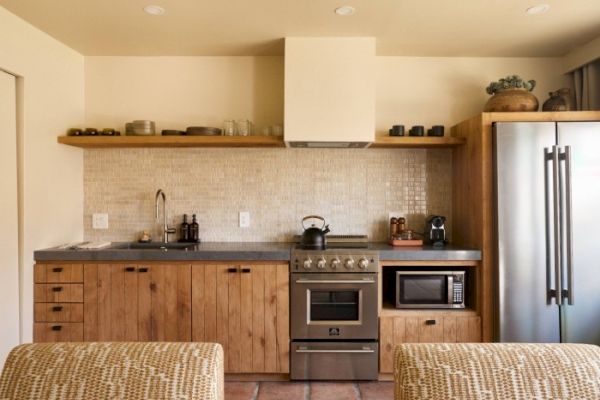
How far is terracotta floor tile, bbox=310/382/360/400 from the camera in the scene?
253 centimetres

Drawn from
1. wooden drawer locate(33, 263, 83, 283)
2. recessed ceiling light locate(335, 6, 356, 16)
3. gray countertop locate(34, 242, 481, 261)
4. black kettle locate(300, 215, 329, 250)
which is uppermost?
recessed ceiling light locate(335, 6, 356, 16)

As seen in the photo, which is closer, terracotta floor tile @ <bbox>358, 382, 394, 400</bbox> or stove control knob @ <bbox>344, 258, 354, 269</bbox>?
terracotta floor tile @ <bbox>358, 382, 394, 400</bbox>

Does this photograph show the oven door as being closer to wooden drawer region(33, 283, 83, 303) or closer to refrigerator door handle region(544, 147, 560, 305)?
refrigerator door handle region(544, 147, 560, 305)

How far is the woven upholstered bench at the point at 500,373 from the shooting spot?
1027 mm

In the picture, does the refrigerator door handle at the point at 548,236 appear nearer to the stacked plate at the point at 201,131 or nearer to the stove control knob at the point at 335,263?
the stove control knob at the point at 335,263

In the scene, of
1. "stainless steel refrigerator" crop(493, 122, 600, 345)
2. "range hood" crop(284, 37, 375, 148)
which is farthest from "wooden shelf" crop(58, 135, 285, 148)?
"stainless steel refrigerator" crop(493, 122, 600, 345)

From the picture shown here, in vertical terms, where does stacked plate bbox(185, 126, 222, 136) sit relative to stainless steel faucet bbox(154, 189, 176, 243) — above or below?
above

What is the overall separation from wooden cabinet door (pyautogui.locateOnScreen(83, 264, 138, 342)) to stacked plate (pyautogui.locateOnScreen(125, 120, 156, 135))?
105cm

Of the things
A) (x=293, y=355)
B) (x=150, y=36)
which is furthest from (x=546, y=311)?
(x=150, y=36)

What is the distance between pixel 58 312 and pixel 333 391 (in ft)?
6.45

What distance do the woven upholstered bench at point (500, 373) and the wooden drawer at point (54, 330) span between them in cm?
246

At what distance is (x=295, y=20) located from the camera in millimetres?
2631

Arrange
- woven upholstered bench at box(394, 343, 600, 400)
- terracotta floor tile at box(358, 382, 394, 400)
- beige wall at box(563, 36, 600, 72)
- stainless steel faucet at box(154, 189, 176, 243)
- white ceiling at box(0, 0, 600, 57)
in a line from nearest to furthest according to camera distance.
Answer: woven upholstered bench at box(394, 343, 600, 400) → white ceiling at box(0, 0, 600, 57) → terracotta floor tile at box(358, 382, 394, 400) → beige wall at box(563, 36, 600, 72) → stainless steel faucet at box(154, 189, 176, 243)

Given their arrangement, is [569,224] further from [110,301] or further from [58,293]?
[58,293]
